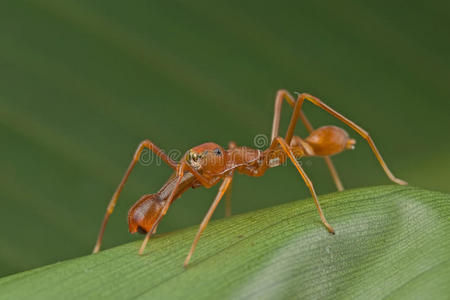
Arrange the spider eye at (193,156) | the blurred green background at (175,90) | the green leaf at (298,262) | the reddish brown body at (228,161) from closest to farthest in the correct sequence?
the green leaf at (298,262), the reddish brown body at (228,161), the spider eye at (193,156), the blurred green background at (175,90)

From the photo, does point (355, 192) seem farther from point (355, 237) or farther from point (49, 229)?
point (49, 229)

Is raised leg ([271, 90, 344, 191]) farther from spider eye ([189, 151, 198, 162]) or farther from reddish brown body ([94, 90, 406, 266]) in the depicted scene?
spider eye ([189, 151, 198, 162])

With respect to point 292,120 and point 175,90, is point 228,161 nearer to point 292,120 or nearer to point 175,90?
point 292,120

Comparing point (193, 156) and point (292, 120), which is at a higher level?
point (292, 120)

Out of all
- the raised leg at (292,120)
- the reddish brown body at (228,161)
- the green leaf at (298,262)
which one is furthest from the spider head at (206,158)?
Answer: the green leaf at (298,262)

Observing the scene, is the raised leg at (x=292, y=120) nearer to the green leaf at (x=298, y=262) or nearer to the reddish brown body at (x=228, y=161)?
the reddish brown body at (x=228, y=161)

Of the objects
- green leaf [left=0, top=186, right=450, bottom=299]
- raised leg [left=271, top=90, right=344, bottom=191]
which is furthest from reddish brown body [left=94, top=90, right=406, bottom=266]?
green leaf [left=0, top=186, right=450, bottom=299]

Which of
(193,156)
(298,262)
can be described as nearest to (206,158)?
(193,156)
